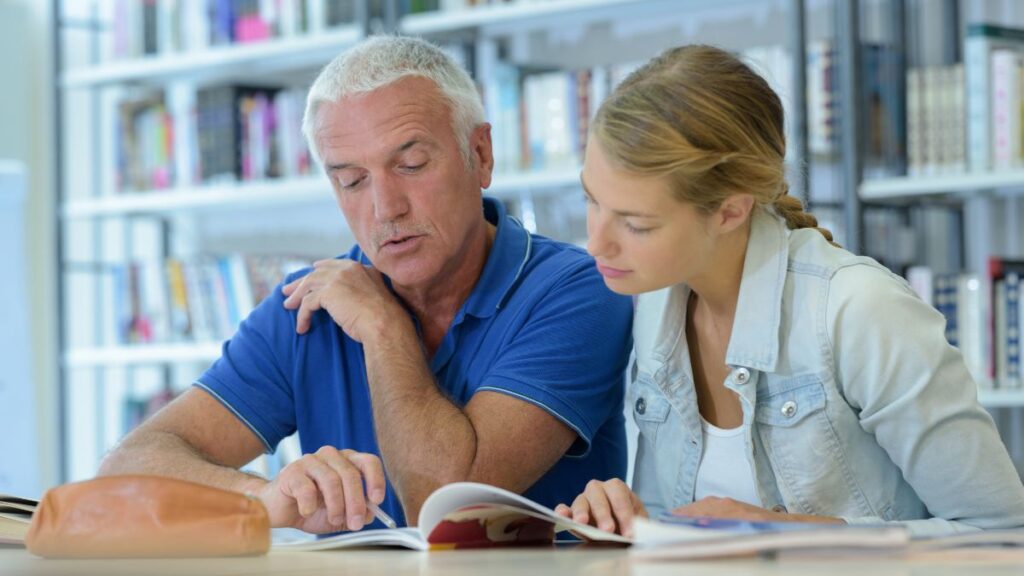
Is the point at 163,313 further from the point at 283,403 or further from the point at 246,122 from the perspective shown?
the point at 283,403

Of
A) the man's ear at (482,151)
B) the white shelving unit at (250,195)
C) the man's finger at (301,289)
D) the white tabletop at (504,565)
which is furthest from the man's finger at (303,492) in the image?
the white shelving unit at (250,195)

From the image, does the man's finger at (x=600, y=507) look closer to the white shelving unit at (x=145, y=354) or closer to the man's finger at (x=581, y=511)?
the man's finger at (x=581, y=511)

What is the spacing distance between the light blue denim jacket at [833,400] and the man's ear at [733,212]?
31mm

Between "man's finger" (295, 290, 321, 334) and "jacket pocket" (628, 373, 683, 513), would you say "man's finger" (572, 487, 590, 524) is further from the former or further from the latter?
Result: "man's finger" (295, 290, 321, 334)

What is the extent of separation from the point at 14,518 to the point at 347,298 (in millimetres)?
492

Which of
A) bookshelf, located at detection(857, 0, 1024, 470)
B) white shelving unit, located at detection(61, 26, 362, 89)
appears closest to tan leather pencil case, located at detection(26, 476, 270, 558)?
bookshelf, located at detection(857, 0, 1024, 470)

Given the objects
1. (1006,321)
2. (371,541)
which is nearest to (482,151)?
(371,541)

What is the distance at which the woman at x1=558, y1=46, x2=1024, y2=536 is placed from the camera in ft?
4.05

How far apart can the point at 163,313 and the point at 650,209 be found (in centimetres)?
254

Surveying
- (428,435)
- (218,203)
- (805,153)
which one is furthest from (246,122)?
(428,435)

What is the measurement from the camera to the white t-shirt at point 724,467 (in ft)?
4.53

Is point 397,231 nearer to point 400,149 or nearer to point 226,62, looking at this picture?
point 400,149

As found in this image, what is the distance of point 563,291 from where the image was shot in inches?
62.5

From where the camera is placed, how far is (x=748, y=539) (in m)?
0.83
